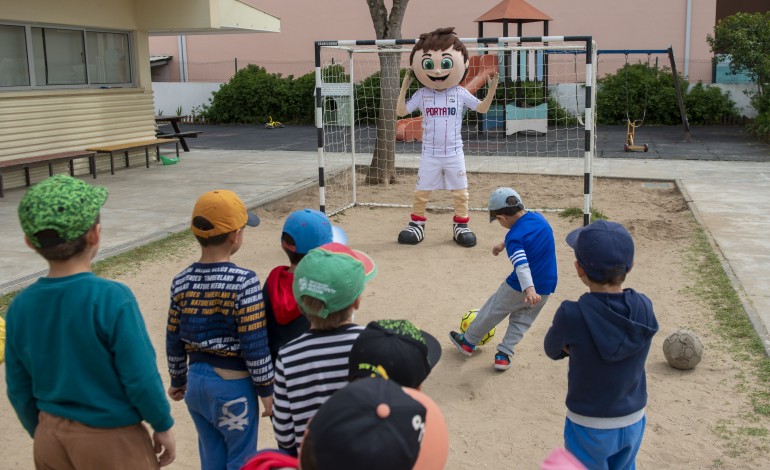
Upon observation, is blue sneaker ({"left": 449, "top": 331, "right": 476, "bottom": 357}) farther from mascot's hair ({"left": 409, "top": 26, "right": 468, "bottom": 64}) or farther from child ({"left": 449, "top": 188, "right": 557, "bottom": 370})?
mascot's hair ({"left": 409, "top": 26, "right": 468, "bottom": 64})

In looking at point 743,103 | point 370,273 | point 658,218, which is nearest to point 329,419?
point 370,273

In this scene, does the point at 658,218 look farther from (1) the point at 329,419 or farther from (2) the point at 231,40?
(2) the point at 231,40

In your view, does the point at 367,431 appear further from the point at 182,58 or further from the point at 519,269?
the point at 182,58

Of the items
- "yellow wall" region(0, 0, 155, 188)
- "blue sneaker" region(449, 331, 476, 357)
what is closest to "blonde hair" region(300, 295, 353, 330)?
"blue sneaker" region(449, 331, 476, 357)

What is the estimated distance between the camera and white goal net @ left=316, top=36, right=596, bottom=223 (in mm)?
9602

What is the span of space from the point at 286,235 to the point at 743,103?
72.3 feet

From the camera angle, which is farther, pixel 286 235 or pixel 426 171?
pixel 426 171

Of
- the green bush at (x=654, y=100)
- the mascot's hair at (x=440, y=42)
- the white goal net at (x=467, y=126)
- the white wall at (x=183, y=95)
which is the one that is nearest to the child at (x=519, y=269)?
the white goal net at (x=467, y=126)

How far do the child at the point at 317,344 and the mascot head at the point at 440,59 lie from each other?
6.39 meters

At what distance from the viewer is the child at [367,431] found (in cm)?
153

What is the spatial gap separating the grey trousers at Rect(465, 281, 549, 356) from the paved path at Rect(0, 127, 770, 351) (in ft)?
5.74

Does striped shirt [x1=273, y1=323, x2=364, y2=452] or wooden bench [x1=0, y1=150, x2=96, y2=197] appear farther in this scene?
wooden bench [x1=0, y1=150, x2=96, y2=197]

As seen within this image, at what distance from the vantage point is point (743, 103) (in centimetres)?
2220

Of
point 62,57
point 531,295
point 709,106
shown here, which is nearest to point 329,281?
point 531,295
